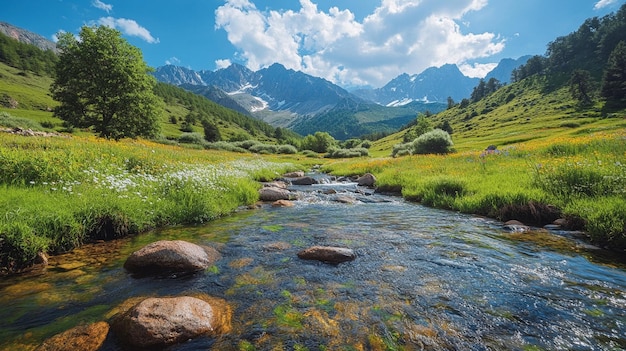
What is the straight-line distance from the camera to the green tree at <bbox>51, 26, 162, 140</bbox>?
3222 cm

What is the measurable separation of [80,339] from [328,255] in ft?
15.7

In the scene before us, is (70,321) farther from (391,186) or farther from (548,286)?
(391,186)

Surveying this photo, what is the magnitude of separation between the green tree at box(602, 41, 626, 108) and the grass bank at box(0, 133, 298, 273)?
121 m

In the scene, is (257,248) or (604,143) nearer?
(257,248)

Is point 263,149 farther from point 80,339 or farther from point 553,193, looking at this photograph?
point 80,339

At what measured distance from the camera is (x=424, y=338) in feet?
13.8

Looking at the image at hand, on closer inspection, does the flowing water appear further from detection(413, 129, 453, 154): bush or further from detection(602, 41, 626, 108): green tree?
detection(602, 41, 626, 108): green tree

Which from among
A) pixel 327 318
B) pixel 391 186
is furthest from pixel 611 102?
pixel 327 318

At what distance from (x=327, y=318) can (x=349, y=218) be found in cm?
725

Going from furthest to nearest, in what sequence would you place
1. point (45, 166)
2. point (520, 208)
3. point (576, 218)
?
point (520, 208), point (45, 166), point (576, 218)

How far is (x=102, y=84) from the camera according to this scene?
32.2 metres

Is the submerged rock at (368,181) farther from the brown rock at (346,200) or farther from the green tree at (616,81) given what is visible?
the green tree at (616,81)

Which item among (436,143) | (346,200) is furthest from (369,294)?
(436,143)

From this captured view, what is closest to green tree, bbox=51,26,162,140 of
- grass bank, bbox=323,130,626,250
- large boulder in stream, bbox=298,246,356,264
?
grass bank, bbox=323,130,626,250
